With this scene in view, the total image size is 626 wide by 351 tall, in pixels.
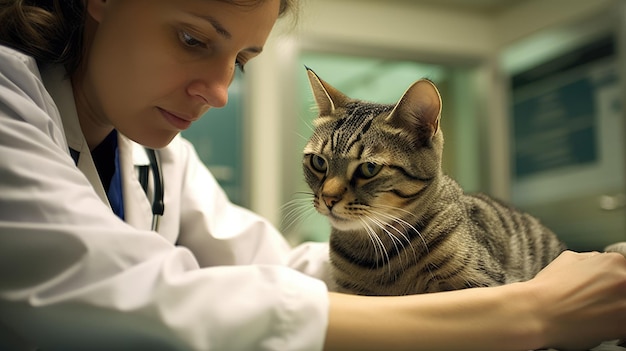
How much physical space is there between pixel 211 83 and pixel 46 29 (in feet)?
0.96

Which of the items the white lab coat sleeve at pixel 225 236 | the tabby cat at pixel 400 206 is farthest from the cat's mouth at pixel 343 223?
the white lab coat sleeve at pixel 225 236

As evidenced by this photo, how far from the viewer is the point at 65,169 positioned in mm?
688

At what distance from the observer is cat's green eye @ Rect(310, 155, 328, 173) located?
1006mm

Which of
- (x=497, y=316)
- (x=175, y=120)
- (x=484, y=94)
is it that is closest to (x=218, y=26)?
(x=175, y=120)

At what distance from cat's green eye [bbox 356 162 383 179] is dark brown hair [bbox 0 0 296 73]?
502mm

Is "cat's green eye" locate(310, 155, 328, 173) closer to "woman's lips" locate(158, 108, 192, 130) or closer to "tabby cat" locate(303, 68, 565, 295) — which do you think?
"tabby cat" locate(303, 68, 565, 295)

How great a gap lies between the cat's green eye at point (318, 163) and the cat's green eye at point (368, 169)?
7cm

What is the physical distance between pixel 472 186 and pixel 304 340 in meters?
2.84

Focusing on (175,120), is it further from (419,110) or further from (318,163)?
(419,110)

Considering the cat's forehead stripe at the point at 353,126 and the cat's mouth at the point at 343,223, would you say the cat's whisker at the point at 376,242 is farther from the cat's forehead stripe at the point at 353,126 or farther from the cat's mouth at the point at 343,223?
the cat's forehead stripe at the point at 353,126

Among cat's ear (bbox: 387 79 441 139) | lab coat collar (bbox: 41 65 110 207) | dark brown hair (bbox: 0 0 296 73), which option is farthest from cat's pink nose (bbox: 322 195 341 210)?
dark brown hair (bbox: 0 0 296 73)

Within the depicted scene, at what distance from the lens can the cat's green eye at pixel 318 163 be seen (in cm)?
101

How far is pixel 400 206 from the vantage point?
3.13 feet

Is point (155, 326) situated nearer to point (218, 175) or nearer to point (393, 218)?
point (393, 218)
